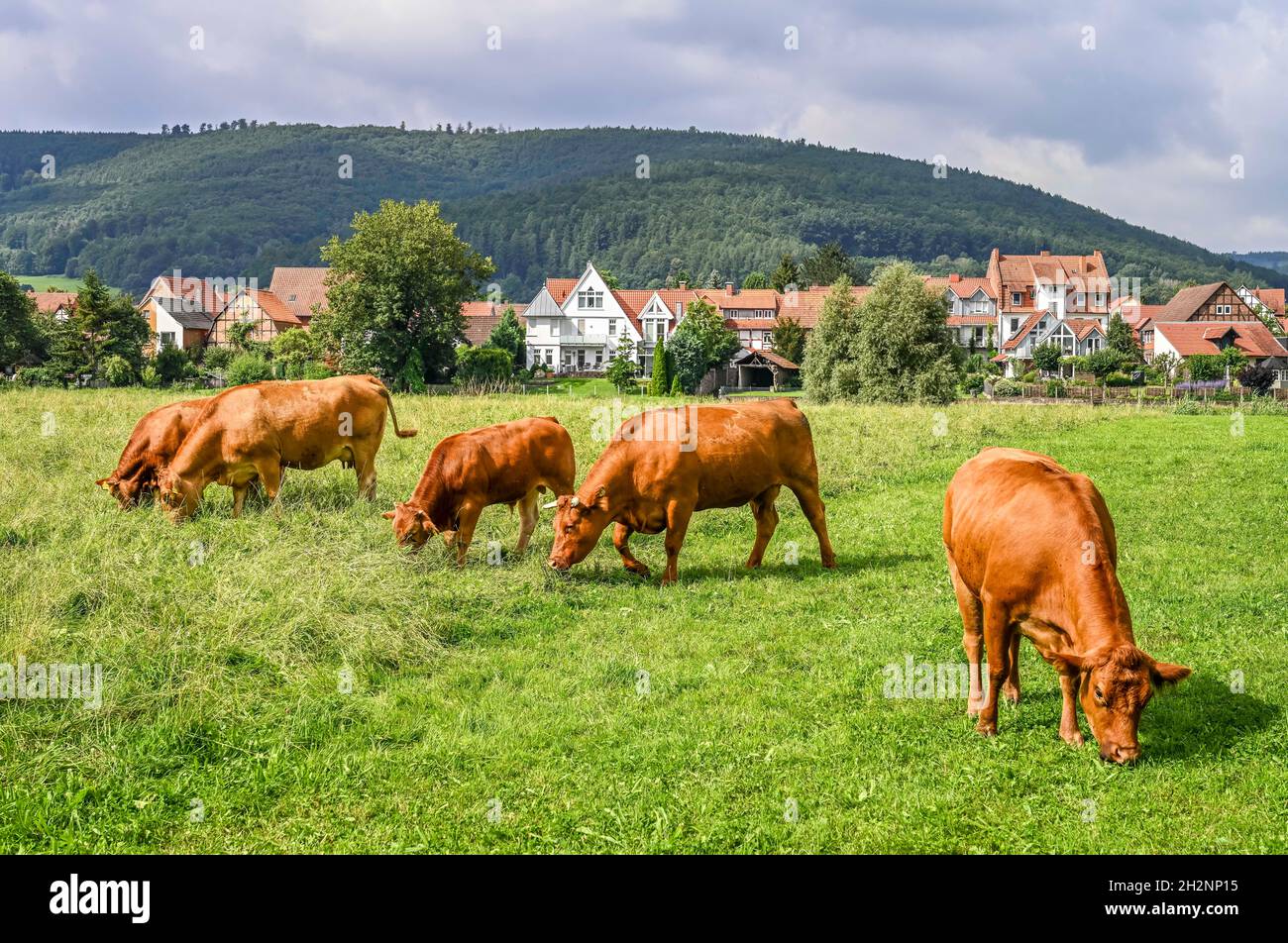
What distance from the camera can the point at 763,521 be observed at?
41.7 feet

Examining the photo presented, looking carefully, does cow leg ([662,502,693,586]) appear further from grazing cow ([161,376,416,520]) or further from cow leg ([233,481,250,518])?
cow leg ([233,481,250,518])

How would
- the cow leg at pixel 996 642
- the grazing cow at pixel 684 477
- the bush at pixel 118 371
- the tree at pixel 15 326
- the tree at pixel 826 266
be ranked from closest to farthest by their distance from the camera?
the cow leg at pixel 996 642 → the grazing cow at pixel 684 477 → the bush at pixel 118 371 → the tree at pixel 15 326 → the tree at pixel 826 266

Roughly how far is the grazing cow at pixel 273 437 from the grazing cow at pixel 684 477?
5.20 m

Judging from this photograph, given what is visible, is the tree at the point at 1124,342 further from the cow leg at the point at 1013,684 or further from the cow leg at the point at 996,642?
the cow leg at the point at 996,642

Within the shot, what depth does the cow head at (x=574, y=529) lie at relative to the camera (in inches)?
450

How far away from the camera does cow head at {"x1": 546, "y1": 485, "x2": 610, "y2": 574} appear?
1143cm

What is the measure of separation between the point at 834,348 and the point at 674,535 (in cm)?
3995

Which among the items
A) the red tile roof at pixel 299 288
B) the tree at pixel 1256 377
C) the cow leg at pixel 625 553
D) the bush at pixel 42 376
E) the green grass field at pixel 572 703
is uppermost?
the red tile roof at pixel 299 288

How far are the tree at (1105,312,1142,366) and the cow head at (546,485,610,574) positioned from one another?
78.4m

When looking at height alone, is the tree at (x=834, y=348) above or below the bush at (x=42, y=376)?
above

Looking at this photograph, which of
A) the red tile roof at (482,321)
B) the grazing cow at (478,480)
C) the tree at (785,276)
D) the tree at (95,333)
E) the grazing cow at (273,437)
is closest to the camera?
the grazing cow at (478,480)

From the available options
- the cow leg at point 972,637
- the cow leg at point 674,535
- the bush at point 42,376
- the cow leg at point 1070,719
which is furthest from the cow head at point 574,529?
the bush at point 42,376

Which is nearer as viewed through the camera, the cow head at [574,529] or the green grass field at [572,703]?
the green grass field at [572,703]

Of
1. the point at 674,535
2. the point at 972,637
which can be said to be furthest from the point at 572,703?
the point at 674,535
